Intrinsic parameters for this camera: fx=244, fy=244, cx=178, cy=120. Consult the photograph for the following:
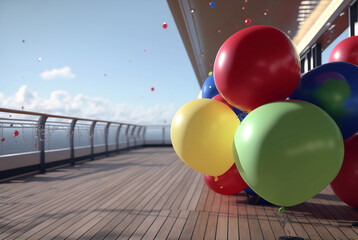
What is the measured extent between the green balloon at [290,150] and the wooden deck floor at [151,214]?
904 mm

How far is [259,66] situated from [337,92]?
615 mm

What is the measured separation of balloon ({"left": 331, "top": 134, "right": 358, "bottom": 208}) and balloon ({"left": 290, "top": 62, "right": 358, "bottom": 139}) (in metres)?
0.44

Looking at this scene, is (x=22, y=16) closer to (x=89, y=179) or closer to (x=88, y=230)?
(x=89, y=179)

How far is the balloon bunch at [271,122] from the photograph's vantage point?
1322 mm

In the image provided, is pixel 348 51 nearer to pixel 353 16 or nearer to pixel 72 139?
pixel 353 16

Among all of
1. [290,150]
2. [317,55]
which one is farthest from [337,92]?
[317,55]

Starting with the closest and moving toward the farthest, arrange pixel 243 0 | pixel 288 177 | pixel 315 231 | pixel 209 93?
pixel 288 177 → pixel 315 231 → pixel 209 93 → pixel 243 0

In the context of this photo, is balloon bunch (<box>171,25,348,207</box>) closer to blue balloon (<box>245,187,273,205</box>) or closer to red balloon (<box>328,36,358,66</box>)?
red balloon (<box>328,36,358,66</box>)

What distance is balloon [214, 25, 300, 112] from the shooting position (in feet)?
5.17

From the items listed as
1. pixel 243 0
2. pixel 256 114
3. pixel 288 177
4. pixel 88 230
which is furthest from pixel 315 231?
pixel 243 0

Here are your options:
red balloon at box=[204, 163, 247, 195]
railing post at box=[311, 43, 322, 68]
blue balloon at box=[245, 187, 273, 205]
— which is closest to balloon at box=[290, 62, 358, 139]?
red balloon at box=[204, 163, 247, 195]

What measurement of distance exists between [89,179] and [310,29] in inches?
254

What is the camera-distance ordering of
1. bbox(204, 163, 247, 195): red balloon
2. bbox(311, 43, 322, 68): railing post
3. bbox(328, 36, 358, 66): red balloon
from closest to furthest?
bbox(328, 36, 358, 66): red balloon, bbox(204, 163, 247, 195): red balloon, bbox(311, 43, 322, 68): railing post

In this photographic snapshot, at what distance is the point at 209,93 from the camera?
2.77m
